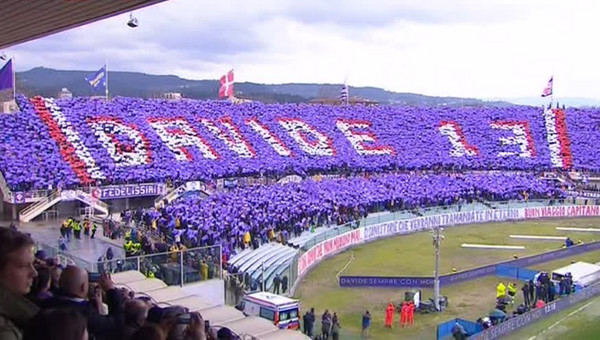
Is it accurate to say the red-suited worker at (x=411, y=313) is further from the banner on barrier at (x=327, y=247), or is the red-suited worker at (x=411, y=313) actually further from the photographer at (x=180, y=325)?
the photographer at (x=180, y=325)

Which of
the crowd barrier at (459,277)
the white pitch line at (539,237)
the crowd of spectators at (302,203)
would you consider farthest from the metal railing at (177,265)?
the white pitch line at (539,237)

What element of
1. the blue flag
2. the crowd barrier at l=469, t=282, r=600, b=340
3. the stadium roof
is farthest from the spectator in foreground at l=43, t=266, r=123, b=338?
the blue flag

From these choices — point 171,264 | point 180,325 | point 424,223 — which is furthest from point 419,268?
point 180,325

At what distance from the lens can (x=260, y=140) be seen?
49500 millimetres

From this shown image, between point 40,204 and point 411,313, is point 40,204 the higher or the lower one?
the higher one

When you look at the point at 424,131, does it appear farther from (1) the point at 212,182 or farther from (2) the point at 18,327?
(2) the point at 18,327

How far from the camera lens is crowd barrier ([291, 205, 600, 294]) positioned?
26.4m

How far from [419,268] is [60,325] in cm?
2615

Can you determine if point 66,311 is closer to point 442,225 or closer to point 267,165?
point 442,225

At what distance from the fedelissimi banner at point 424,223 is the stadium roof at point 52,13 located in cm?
1529

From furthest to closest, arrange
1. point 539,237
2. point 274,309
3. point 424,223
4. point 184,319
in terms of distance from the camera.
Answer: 1. point 424,223
2. point 539,237
3. point 274,309
4. point 184,319

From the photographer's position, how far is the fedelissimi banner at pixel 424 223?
29.2m

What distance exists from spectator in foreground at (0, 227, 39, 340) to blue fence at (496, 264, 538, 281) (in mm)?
24012

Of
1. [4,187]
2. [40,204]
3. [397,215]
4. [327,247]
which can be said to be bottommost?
[327,247]
